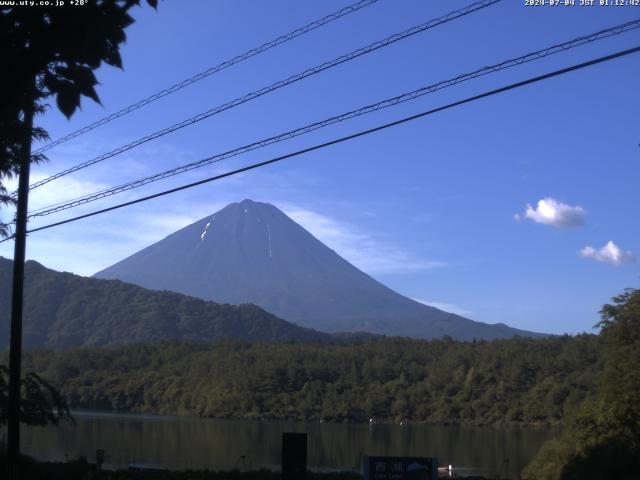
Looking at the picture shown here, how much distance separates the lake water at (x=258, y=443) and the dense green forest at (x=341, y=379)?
5122 millimetres

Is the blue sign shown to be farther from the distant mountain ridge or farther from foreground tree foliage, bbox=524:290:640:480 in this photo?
the distant mountain ridge

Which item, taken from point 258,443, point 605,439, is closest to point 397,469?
point 605,439

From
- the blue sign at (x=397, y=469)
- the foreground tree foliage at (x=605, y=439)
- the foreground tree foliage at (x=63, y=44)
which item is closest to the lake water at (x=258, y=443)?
the foreground tree foliage at (x=605, y=439)

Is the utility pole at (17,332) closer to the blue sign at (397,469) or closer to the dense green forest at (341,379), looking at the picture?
the blue sign at (397,469)

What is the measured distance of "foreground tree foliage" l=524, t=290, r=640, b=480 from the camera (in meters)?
21.0

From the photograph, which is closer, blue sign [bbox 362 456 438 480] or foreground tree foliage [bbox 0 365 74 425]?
blue sign [bbox 362 456 438 480]

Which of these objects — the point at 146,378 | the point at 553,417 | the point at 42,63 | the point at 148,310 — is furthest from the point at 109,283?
the point at 42,63

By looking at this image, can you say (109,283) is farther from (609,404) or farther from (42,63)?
(42,63)

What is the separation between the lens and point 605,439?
2322 cm

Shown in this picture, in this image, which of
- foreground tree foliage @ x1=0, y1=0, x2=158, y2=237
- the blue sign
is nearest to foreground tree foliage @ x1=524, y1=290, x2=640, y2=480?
the blue sign

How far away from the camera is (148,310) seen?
579 ft

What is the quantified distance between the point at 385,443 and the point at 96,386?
51.4 metres

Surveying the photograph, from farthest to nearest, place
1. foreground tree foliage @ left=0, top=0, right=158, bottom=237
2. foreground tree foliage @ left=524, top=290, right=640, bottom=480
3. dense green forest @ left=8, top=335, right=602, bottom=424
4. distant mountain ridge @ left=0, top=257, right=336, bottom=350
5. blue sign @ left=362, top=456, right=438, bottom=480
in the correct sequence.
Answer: distant mountain ridge @ left=0, top=257, right=336, bottom=350
dense green forest @ left=8, top=335, right=602, bottom=424
foreground tree foliage @ left=524, top=290, right=640, bottom=480
blue sign @ left=362, top=456, right=438, bottom=480
foreground tree foliage @ left=0, top=0, right=158, bottom=237

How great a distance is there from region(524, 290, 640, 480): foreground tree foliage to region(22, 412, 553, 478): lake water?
610 cm
